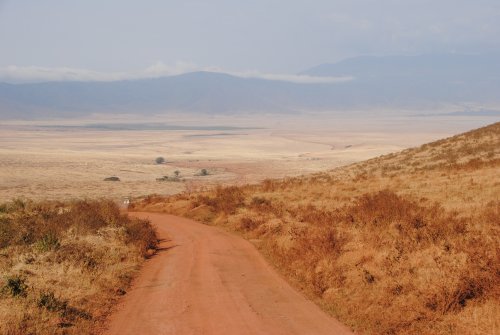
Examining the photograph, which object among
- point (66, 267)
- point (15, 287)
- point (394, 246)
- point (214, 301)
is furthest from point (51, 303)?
point (394, 246)

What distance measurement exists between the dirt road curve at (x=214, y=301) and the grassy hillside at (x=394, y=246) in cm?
67

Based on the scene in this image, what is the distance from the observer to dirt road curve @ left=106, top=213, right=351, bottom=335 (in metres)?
10.3

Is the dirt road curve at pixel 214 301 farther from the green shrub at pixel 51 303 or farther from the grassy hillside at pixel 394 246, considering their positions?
the green shrub at pixel 51 303

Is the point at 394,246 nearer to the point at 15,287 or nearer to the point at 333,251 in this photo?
the point at 333,251

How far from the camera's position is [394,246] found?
14.2m

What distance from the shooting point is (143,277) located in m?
14.7

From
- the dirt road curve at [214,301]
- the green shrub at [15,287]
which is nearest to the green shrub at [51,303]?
the green shrub at [15,287]

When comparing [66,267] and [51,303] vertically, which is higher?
[51,303]

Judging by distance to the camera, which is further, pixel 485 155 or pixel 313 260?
pixel 485 155

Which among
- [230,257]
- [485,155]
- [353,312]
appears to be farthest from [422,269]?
[485,155]

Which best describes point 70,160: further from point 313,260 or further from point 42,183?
point 313,260

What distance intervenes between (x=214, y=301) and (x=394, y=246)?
471cm

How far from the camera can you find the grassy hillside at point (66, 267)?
1046 cm

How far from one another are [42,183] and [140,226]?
47.0m
